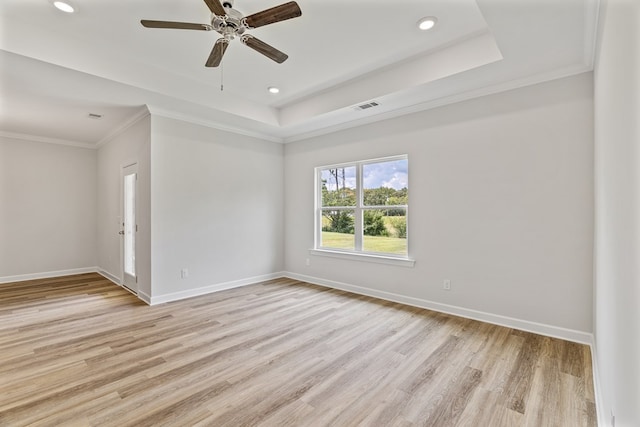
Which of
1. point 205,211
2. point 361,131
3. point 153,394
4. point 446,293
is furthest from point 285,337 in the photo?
point 361,131

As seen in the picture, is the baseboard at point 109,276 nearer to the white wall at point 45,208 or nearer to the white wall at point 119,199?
the white wall at point 119,199

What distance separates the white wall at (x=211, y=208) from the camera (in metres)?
4.29

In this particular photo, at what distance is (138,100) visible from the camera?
3.90 m

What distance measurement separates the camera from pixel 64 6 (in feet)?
8.28

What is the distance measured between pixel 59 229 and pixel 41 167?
4.16 feet

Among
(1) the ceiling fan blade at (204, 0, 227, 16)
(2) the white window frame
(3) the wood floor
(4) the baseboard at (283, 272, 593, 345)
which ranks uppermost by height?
(1) the ceiling fan blade at (204, 0, 227, 16)

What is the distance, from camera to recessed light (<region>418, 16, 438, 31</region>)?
106 inches

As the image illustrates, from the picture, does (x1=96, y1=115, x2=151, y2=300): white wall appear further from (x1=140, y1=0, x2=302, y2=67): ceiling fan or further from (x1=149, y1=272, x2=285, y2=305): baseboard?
(x1=140, y1=0, x2=302, y2=67): ceiling fan

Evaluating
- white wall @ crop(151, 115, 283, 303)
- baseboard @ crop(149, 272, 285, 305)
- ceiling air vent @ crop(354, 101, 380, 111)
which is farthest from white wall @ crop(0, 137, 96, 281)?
ceiling air vent @ crop(354, 101, 380, 111)

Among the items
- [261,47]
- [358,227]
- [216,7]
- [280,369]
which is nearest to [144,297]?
[280,369]

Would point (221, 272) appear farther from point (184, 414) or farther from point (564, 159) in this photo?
point (564, 159)

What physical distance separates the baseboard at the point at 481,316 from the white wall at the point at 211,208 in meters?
1.59

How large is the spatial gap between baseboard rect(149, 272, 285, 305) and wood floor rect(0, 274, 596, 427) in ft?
0.84

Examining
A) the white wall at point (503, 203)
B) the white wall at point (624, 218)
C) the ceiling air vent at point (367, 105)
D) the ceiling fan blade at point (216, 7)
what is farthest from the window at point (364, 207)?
the ceiling fan blade at point (216, 7)
